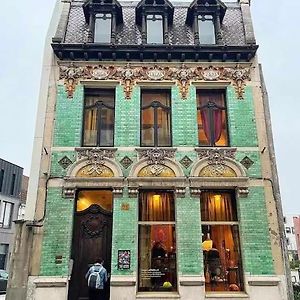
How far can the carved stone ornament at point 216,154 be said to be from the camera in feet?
36.6

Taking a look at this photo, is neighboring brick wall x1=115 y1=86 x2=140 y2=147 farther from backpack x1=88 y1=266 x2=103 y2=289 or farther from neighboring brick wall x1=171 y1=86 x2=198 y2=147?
backpack x1=88 y1=266 x2=103 y2=289

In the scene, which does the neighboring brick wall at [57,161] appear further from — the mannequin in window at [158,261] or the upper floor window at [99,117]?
the mannequin in window at [158,261]

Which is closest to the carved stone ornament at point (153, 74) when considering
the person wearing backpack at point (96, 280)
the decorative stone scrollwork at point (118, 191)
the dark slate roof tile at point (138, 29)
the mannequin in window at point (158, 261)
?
the dark slate roof tile at point (138, 29)

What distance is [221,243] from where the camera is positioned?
10727mm

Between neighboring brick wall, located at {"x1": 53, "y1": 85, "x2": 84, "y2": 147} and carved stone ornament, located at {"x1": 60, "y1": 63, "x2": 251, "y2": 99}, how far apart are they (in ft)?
0.97

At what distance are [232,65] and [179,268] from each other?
7.34m

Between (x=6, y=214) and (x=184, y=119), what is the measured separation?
28.6 metres

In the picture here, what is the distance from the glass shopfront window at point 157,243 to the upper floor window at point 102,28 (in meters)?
6.13

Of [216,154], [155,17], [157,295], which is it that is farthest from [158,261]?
[155,17]

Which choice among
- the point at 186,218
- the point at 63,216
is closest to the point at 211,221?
the point at 186,218

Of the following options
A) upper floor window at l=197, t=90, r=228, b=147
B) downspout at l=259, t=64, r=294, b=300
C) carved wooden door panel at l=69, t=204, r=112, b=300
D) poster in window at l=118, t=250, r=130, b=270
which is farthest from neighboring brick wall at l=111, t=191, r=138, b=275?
downspout at l=259, t=64, r=294, b=300

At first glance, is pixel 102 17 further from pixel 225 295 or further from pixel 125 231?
pixel 225 295

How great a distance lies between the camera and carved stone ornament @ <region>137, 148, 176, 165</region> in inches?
437

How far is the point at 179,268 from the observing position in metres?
10.1
